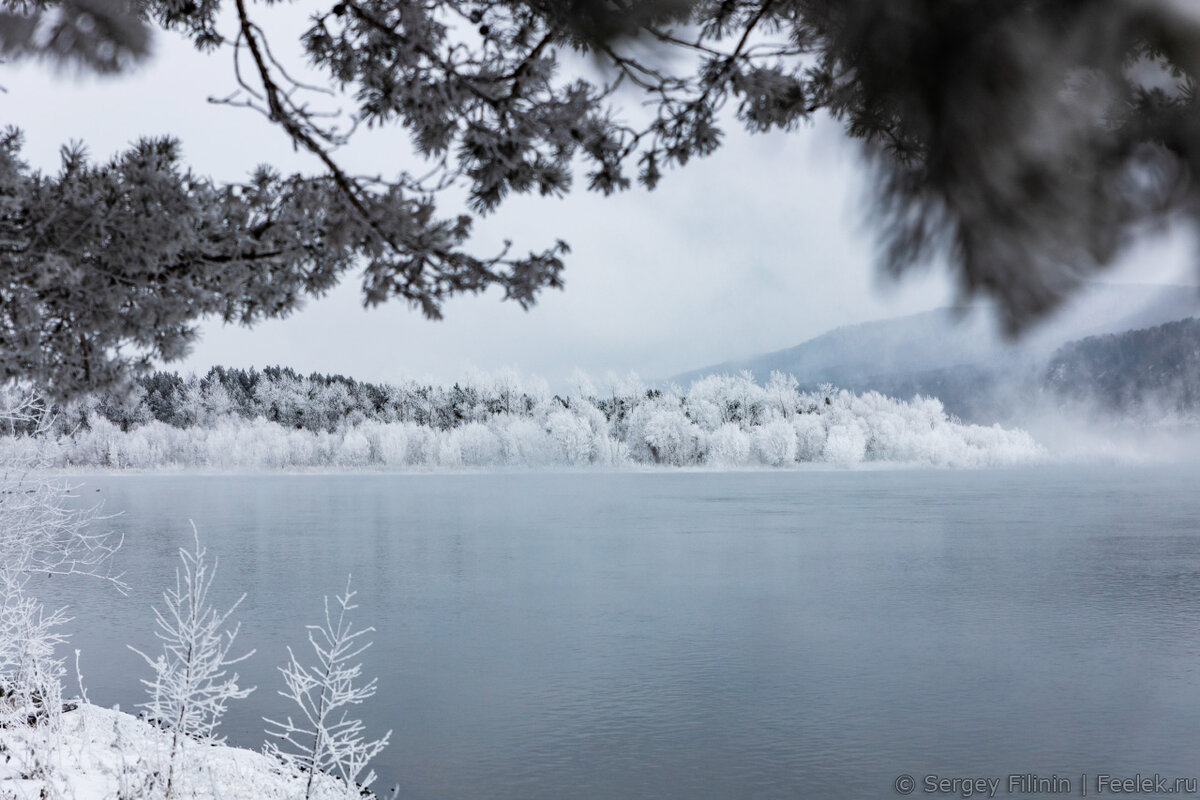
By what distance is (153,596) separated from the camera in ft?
60.7

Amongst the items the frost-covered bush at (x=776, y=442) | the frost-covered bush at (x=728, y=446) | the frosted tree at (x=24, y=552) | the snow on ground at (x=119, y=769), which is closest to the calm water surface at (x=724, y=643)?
the snow on ground at (x=119, y=769)

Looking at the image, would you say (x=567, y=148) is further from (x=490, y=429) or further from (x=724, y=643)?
(x=490, y=429)

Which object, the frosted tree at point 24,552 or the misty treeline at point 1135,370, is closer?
the misty treeline at point 1135,370

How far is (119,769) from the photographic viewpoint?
279 inches

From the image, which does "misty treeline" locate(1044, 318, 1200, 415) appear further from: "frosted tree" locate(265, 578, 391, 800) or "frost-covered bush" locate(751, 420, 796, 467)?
"frost-covered bush" locate(751, 420, 796, 467)

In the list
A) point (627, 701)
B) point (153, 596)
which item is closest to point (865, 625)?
point (627, 701)

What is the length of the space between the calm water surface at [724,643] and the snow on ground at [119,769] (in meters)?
2.20

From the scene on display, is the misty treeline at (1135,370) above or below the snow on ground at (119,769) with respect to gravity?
above

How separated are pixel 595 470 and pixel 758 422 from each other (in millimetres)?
12476

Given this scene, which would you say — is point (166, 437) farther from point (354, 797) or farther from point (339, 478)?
point (354, 797)

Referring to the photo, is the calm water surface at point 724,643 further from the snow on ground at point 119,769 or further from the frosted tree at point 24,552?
the frosted tree at point 24,552

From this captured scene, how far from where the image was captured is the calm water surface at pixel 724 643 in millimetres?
10391

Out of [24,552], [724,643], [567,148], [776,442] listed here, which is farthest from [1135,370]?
[776,442]

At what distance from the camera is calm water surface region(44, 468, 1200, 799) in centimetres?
1039
